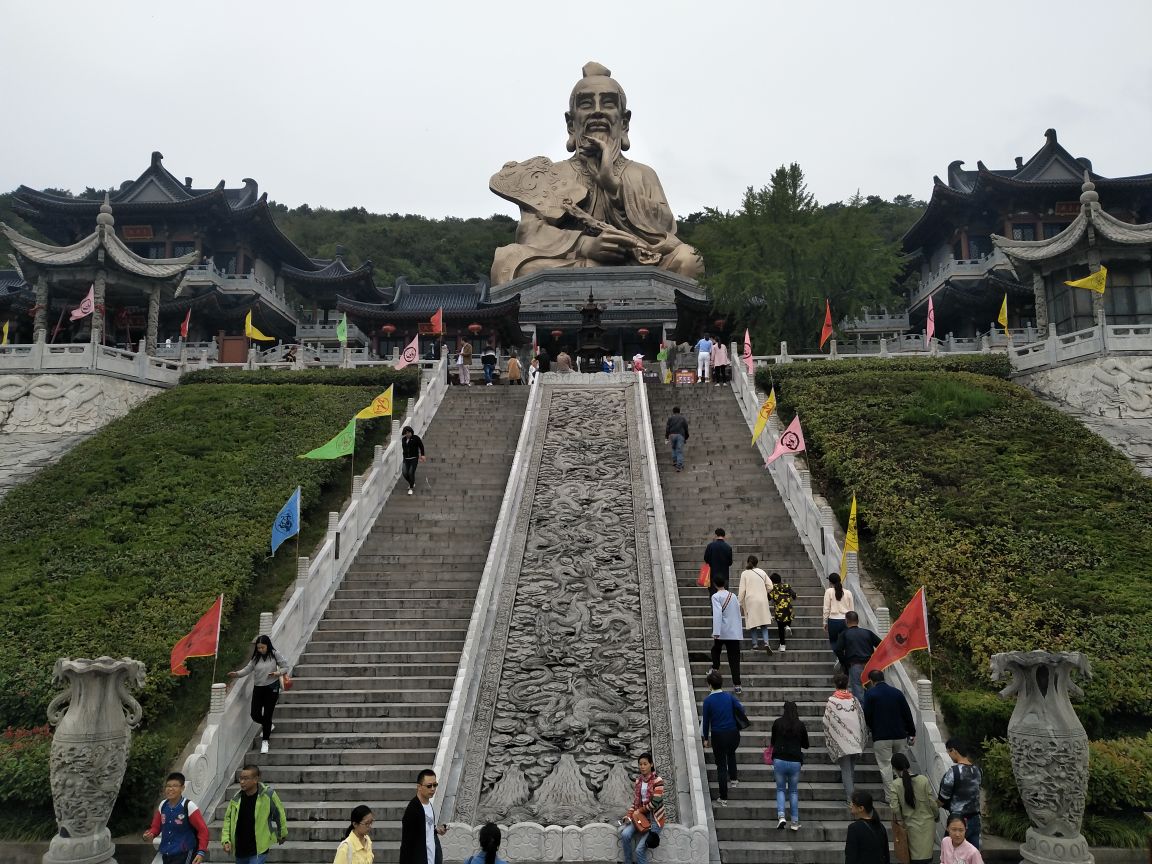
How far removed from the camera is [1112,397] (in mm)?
18250

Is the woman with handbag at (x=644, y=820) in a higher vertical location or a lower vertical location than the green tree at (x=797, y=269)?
lower

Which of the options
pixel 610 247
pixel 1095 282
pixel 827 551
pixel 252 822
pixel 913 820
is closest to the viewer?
pixel 252 822

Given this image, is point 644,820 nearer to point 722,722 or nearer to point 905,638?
point 722,722

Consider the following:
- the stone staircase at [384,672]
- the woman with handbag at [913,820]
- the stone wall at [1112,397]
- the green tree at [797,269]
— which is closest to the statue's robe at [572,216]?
the green tree at [797,269]

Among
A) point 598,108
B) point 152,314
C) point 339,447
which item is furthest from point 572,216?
point 339,447

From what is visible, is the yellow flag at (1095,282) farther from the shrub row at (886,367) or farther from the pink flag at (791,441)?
the pink flag at (791,441)

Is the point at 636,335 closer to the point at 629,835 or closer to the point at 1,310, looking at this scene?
the point at 1,310

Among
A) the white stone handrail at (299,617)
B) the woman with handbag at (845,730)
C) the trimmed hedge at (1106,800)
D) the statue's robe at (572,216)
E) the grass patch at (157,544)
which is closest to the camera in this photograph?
the trimmed hedge at (1106,800)

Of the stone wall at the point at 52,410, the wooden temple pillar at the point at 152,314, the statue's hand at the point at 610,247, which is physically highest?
the statue's hand at the point at 610,247

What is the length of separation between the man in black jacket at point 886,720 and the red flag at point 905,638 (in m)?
0.41

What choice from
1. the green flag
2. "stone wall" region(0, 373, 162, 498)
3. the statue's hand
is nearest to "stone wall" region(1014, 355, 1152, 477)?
the green flag

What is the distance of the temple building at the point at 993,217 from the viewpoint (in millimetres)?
33719

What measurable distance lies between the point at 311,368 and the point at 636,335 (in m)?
14.2

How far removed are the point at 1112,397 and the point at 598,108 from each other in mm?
25299
